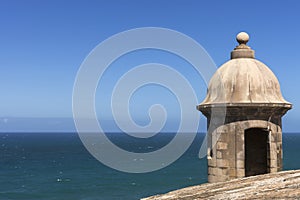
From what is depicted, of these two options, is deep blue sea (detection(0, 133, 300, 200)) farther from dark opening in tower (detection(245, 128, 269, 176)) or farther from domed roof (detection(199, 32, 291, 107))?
domed roof (detection(199, 32, 291, 107))

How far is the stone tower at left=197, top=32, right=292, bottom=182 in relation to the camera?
6.89 meters

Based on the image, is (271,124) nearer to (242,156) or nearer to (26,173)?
(242,156)

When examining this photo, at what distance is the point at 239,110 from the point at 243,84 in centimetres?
43

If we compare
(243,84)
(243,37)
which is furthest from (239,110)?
(243,37)

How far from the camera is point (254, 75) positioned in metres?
6.97

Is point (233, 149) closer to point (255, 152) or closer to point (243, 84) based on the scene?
point (243, 84)

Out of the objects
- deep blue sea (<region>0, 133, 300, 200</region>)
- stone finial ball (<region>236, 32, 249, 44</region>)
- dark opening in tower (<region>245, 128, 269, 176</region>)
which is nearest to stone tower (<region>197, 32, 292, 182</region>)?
stone finial ball (<region>236, 32, 249, 44</region>)

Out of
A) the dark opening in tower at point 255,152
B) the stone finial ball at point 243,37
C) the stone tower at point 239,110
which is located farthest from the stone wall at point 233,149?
the stone finial ball at point 243,37

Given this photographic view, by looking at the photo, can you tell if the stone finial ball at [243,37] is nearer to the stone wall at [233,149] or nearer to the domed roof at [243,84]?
the domed roof at [243,84]

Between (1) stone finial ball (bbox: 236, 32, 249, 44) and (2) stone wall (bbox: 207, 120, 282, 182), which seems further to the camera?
(1) stone finial ball (bbox: 236, 32, 249, 44)

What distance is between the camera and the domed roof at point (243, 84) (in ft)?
22.5

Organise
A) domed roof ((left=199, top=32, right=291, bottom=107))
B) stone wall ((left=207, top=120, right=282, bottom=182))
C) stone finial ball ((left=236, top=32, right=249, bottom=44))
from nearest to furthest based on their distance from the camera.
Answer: domed roof ((left=199, top=32, right=291, bottom=107))
stone wall ((left=207, top=120, right=282, bottom=182))
stone finial ball ((left=236, top=32, right=249, bottom=44))

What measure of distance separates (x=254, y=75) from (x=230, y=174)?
169 centimetres

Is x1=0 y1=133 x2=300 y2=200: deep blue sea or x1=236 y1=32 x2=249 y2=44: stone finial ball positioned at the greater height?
x1=236 y1=32 x2=249 y2=44: stone finial ball
